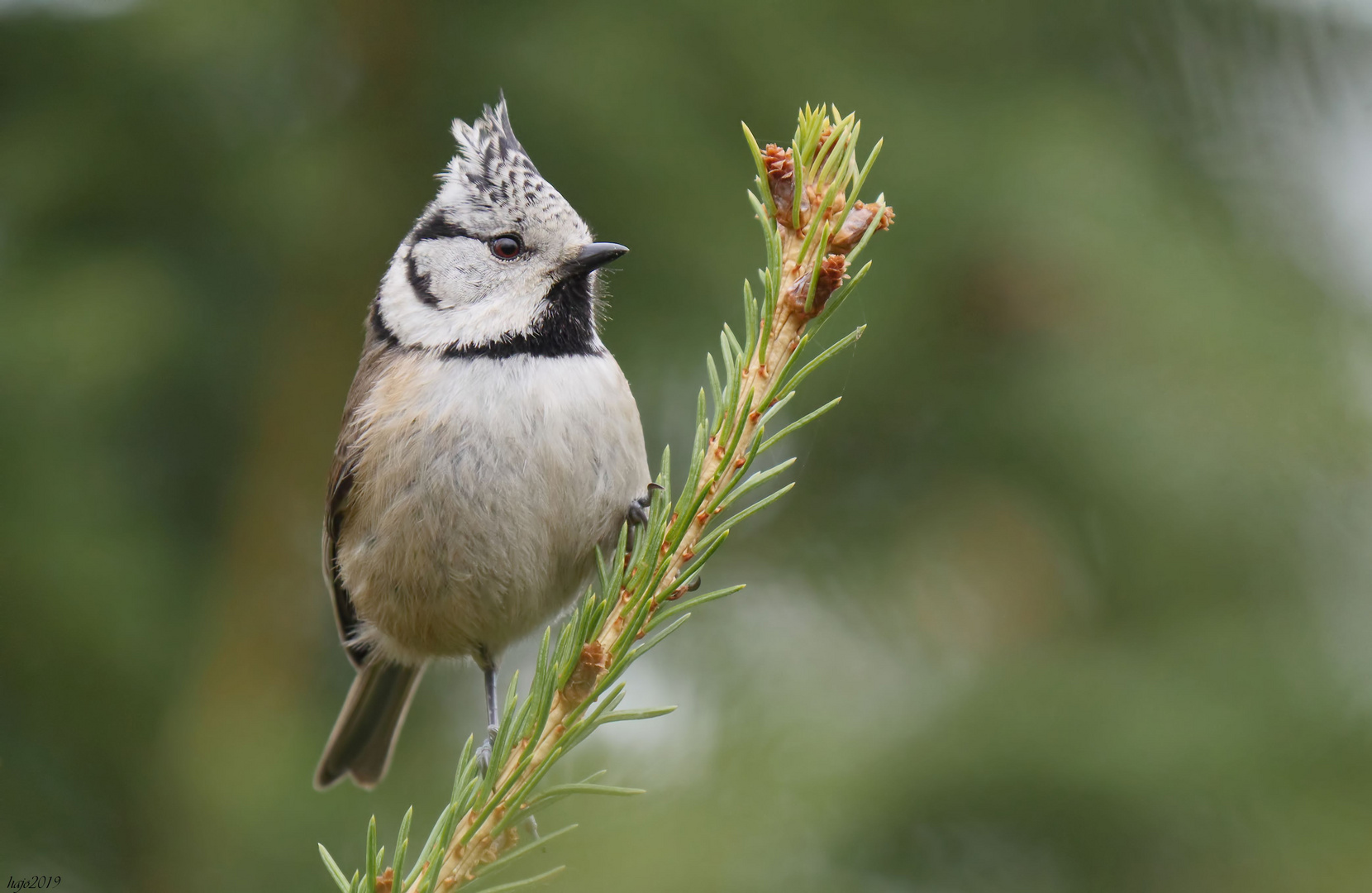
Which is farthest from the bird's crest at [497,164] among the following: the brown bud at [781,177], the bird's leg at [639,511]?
the brown bud at [781,177]

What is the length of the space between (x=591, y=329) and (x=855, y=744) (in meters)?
1.16

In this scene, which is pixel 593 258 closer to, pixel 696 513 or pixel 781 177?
pixel 781 177

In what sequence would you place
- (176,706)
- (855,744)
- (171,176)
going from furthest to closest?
(171,176) → (176,706) → (855,744)

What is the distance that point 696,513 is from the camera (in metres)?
1.59

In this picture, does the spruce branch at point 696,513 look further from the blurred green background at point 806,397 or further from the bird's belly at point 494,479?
the blurred green background at point 806,397

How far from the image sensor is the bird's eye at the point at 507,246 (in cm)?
263

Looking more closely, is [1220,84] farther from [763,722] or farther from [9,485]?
[9,485]

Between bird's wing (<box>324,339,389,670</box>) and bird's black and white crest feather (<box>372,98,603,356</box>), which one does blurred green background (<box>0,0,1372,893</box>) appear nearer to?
bird's wing (<box>324,339,389,670</box>)

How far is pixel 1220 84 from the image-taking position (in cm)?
293

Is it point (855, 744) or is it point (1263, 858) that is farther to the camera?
point (855, 744)

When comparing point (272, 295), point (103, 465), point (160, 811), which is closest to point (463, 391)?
point (272, 295)

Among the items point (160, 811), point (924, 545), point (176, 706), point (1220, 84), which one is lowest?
point (160, 811)

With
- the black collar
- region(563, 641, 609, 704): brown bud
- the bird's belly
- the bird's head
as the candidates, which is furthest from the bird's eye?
region(563, 641, 609, 704): brown bud

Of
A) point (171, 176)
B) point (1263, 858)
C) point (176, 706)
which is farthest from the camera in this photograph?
point (171, 176)
